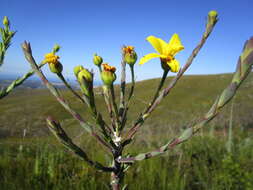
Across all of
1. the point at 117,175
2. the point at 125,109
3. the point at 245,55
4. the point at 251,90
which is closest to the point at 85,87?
the point at 125,109

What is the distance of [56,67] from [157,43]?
624mm

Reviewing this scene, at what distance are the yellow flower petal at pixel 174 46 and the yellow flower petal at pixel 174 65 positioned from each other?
0.19 ft

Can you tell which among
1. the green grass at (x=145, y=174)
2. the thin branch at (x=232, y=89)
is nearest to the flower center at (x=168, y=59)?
the thin branch at (x=232, y=89)

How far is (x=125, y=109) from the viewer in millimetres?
1231

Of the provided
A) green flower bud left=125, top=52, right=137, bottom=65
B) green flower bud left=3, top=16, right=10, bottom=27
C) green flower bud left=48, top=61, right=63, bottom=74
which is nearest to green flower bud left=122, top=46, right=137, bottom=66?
green flower bud left=125, top=52, right=137, bottom=65

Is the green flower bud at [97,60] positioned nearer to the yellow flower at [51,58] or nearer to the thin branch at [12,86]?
the yellow flower at [51,58]

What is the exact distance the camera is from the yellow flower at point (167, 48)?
1229mm

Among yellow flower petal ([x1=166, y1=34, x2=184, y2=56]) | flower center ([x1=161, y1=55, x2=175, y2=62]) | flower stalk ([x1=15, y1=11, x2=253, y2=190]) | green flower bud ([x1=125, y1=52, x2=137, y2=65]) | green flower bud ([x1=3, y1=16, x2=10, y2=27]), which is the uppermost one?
green flower bud ([x1=3, y1=16, x2=10, y2=27])

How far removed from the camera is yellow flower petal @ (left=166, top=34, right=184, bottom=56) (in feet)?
4.14

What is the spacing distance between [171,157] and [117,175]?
4.65 metres

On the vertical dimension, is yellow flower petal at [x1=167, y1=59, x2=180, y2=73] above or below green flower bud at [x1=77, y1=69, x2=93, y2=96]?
above

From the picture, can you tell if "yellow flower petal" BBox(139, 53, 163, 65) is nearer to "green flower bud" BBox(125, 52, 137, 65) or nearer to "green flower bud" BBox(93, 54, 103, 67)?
"green flower bud" BBox(125, 52, 137, 65)

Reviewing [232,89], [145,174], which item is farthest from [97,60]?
[145,174]

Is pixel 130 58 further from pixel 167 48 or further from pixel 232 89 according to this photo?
pixel 232 89
